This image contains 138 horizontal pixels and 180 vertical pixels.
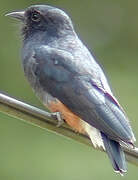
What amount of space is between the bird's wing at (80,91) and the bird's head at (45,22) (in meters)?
0.43

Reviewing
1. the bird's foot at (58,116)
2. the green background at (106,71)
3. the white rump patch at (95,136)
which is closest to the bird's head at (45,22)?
the bird's foot at (58,116)

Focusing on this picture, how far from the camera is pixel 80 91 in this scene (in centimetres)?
880

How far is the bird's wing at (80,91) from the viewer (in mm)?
8430

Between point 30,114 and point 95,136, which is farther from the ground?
point 30,114

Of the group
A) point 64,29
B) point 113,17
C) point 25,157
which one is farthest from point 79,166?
point 113,17

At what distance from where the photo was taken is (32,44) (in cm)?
949

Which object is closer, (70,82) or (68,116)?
(68,116)

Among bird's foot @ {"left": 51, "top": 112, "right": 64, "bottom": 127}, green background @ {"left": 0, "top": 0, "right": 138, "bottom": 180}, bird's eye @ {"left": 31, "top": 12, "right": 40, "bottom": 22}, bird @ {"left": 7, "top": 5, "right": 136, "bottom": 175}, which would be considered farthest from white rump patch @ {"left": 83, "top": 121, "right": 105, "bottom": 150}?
green background @ {"left": 0, "top": 0, "right": 138, "bottom": 180}

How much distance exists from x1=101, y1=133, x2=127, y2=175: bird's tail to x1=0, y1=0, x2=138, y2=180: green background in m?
3.72

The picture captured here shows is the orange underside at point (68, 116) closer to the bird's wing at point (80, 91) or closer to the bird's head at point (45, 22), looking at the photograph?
the bird's wing at point (80, 91)

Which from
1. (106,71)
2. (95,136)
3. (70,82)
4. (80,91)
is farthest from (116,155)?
(106,71)

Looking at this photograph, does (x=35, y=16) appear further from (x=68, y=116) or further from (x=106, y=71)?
(x=106, y=71)

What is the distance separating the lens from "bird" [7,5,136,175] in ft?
27.5

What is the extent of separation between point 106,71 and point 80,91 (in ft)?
18.7
